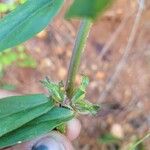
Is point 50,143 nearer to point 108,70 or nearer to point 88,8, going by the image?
point 88,8

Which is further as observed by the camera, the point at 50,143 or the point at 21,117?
the point at 50,143

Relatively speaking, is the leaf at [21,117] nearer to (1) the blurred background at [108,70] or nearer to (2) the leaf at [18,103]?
(2) the leaf at [18,103]

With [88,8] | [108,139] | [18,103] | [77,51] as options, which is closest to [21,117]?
[18,103]

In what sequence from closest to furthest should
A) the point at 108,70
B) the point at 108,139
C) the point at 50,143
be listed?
the point at 50,143, the point at 108,139, the point at 108,70

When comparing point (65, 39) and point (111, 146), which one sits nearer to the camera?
point (111, 146)

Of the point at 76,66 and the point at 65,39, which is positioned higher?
the point at 76,66

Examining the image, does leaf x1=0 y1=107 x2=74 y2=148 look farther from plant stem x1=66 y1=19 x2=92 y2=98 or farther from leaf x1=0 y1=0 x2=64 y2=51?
leaf x1=0 y1=0 x2=64 y2=51

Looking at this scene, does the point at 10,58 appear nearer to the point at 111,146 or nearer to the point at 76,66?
the point at 111,146

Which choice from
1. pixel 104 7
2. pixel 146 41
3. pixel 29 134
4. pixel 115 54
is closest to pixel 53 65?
pixel 115 54
